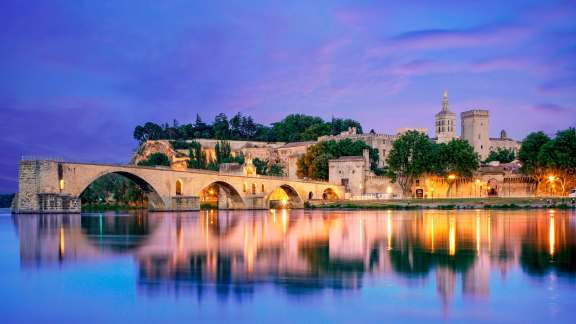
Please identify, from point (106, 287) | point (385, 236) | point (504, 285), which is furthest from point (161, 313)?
point (385, 236)

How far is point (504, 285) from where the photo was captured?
565 inches

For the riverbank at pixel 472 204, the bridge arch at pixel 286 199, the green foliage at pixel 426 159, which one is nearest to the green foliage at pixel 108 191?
the bridge arch at pixel 286 199

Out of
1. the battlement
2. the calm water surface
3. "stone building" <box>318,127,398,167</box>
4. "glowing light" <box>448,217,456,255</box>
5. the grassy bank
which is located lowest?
the grassy bank

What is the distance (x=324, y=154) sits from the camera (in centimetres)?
9669

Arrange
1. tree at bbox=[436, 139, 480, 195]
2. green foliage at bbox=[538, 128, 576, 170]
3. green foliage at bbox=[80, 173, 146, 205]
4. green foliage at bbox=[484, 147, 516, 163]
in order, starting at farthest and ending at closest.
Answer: green foliage at bbox=[484, 147, 516, 163] → green foliage at bbox=[80, 173, 146, 205] → tree at bbox=[436, 139, 480, 195] → green foliage at bbox=[538, 128, 576, 170]

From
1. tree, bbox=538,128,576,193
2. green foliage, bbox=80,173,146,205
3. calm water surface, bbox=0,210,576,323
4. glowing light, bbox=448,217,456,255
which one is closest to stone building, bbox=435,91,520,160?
tree, bbox=538,128,576,193

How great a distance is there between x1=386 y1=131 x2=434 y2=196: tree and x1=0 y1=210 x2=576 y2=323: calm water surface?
57284mm

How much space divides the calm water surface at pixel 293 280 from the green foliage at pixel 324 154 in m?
70.5

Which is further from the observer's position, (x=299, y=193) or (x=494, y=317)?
(x=299, y=193)

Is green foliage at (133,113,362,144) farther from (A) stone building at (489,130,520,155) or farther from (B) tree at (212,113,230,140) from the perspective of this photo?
(A) stone building at (489,130,520,155)

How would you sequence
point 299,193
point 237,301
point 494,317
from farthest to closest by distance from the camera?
point 299,193 → point 237,301 → point 494,317

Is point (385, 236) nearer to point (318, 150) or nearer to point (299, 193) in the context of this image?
point (299, 193)

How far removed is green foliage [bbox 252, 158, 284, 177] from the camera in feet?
368

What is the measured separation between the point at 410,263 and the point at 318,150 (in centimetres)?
8015
